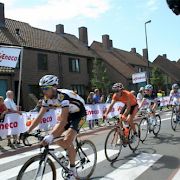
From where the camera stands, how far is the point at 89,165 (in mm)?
7703

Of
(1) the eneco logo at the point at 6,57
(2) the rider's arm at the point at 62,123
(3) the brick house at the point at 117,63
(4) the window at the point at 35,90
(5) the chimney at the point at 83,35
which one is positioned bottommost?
(2) the rider's arm at the point at 62,123

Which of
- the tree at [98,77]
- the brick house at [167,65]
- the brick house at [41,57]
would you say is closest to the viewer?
the brick house at [41,57]

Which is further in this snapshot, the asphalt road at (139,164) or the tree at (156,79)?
the tree at (156,79)

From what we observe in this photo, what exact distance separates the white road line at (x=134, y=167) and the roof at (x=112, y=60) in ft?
144

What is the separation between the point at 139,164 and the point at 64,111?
132 inches

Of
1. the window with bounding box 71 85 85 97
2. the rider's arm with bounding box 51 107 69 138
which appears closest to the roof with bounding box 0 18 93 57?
the window with bounding box 71 85 85 97

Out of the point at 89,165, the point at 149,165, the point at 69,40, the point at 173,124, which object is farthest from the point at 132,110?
the point at 69,40

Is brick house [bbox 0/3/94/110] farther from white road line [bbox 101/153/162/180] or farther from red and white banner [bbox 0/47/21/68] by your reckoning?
white road line [bbox 101/153/162/180]

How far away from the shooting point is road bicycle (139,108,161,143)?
12609 mm

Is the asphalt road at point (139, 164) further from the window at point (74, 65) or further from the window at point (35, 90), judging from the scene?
the window at point (74, 65)

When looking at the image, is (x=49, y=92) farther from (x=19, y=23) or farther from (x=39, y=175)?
(x=19, y=23)

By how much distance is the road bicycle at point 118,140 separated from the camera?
937 centimetres

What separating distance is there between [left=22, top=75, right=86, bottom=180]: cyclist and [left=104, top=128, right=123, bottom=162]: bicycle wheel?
8.16 ft

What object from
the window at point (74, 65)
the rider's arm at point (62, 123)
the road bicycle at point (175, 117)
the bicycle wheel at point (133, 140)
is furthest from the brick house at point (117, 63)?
the rider's arm at point (62, 123)
